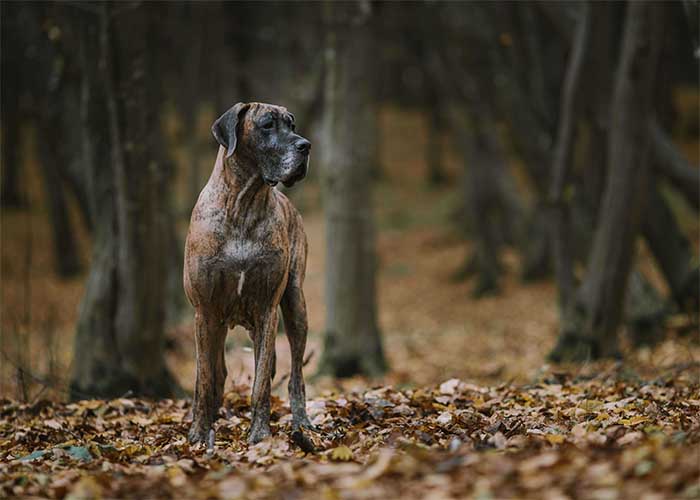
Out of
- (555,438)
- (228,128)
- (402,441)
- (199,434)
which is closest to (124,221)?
(199,434)

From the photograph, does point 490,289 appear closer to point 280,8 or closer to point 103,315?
point 280,8

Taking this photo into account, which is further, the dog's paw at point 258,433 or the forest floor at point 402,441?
the dog's paw at point 258,433

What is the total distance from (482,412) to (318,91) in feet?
35.4

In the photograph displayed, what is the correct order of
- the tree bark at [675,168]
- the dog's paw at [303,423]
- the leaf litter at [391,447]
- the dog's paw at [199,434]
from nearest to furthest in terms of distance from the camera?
the leaf litter at [391,447]
the dog's paw at [199,434]
the dog's paw at [303,423]
the tree bark at [675,168]

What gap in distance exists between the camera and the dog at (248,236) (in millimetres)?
5434

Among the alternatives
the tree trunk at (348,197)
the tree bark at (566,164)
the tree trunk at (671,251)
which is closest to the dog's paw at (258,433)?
the tree trunk at (348,197)

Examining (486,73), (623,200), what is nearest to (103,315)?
(623,200)

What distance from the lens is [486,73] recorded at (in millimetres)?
18469

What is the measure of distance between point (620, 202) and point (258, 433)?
6.30 metres

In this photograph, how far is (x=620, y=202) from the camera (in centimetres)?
1034

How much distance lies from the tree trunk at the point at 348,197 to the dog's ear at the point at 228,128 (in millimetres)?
6249

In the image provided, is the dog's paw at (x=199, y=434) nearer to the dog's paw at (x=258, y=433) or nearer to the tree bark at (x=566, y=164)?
the dog's paw at (x=258, y=433)

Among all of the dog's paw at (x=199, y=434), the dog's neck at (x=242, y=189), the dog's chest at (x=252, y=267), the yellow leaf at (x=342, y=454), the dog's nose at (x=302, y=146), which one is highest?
the dog's nose at (x=302, y=146)

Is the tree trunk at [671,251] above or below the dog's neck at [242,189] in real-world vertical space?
below
